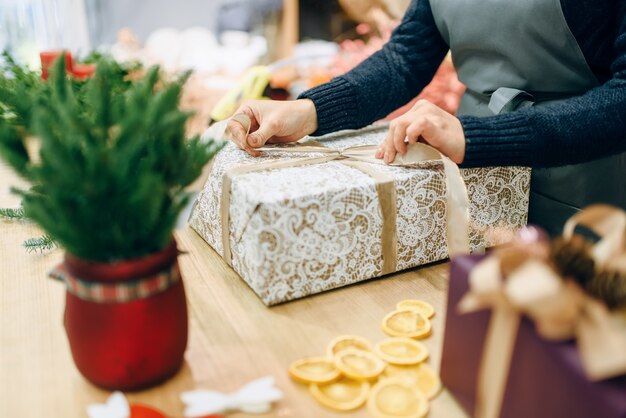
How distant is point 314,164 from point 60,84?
0.36 meters

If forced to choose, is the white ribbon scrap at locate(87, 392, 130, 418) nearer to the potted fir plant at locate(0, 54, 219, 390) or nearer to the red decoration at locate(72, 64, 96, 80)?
the potted fir plant at locate(0, 54, 219, 390)

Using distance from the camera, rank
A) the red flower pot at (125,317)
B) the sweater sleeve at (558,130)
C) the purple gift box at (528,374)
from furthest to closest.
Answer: the sweater sleeve at (558,130) → the red flower pot at (125,317) → the purple gift box at (528,374)

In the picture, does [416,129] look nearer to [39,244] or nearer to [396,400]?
[396,400]

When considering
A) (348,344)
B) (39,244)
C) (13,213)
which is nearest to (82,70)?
(13,213)

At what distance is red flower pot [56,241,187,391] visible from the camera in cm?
50

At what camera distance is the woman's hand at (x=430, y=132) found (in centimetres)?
75

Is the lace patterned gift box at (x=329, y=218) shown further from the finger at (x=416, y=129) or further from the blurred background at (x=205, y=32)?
the blurred background at (x=205, y=32)

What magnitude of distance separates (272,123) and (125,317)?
0.46m

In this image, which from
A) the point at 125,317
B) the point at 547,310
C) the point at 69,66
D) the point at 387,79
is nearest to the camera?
the point at 547,310

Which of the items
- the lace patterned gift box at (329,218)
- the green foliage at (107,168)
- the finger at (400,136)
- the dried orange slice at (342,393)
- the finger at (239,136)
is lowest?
the dried orange slice at (342,393)

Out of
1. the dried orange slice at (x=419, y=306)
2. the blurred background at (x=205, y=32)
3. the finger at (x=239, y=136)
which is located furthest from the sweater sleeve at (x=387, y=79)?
the blurred background at (x=205, y=32)

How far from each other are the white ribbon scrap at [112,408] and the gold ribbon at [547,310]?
1.00ft

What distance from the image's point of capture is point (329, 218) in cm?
71

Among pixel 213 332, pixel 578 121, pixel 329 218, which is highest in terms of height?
pixel 578 121
